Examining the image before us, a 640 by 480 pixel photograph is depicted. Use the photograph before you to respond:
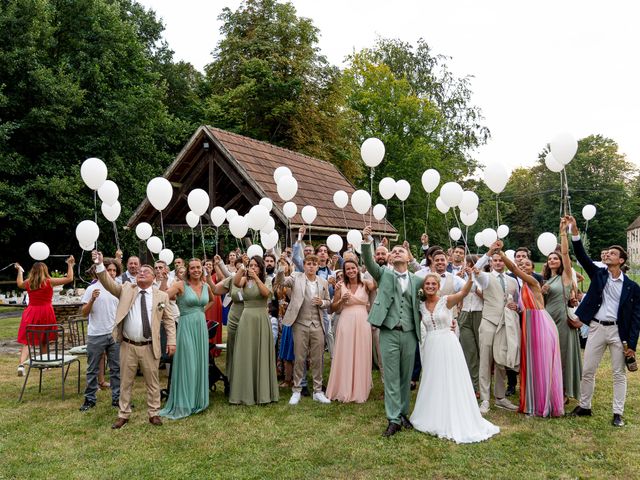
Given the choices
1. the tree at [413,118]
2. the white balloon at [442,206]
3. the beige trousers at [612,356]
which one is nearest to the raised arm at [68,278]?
the white balloon at [442,206]

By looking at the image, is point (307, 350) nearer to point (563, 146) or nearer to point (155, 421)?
point (155, 421)

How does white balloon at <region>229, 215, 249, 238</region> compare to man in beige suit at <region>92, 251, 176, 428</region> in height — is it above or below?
above

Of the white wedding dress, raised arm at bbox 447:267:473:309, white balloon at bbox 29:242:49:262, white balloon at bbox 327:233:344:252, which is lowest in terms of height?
the white wedding dress

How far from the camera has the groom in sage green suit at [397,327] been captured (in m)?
5.24

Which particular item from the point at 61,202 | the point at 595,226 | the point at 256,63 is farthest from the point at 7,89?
the point at 595,226

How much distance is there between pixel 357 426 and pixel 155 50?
27.8 m

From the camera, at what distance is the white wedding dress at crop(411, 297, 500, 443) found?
500cm

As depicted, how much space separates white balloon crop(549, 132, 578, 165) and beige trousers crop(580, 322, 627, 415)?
1826 millimetres

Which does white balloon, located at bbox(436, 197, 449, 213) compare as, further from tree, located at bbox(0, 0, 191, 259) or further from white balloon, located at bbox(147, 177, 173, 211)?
tree, located at bbox(0, 0, 191, 259)

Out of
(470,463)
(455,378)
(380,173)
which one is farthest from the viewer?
(380,173)

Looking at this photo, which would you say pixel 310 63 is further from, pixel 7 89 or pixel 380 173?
pixel 7 89

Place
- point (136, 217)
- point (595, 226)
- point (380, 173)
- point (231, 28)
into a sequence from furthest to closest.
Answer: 1. point (595, 226)
2. point (380, 173)
3. point (231, 28)
4. point (136, 217)

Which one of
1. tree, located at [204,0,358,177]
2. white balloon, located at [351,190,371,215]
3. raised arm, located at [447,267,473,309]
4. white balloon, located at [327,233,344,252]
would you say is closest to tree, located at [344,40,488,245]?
tree, located at [204,0,358,177]

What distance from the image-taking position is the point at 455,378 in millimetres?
5109
